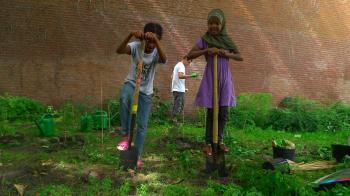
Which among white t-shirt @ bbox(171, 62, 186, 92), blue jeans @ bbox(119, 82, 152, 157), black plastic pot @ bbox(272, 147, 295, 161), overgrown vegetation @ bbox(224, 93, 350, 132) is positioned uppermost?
white t-shirt @ bbox(171, 62, 186, 92)

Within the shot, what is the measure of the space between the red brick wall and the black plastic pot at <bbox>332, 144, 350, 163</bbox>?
A: 6.54m

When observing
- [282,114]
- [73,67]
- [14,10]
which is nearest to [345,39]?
[282,114]

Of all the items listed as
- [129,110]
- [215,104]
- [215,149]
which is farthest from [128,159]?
[215,104]

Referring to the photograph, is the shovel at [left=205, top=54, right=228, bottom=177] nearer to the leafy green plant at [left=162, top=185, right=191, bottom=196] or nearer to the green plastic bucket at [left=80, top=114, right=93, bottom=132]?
the leafy green plant at [left=162, top=185, right=191, bottom=196]

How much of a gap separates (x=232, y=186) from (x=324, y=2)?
462 inches

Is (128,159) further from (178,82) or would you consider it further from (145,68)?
(178,82)

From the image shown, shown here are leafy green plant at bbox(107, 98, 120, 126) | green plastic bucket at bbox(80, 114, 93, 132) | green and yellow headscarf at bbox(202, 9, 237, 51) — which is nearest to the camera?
green and yellow headscarf at bbox(202, 9, 237, 51)

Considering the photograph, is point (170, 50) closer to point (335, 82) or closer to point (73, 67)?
point (73, 67)

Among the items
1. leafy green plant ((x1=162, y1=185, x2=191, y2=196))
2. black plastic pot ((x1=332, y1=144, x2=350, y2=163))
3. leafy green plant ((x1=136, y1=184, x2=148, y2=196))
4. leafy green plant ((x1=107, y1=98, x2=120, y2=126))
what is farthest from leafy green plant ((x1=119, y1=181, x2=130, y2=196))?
leafy green plant ((x1=107, y1=98, x2=120, y2=126))

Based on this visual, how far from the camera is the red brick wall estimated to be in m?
10.6

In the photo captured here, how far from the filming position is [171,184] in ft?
15.0

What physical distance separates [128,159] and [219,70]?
1558mm

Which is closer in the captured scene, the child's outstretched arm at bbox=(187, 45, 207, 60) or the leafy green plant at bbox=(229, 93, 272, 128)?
the child's outstretched arm at bbox=(187, 45, 207, 60)

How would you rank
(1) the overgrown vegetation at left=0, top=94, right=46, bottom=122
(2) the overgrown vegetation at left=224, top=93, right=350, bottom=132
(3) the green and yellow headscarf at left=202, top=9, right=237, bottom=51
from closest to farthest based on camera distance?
(3) the green and yellow headscarf at left=202, top=9, right=237, bottom=51, (1) the overgrown vegetation at left=0, top=94, right=46, bottom=122, (2) the overgrown vegetation at left=224, top=93, right=350, bottom=132
